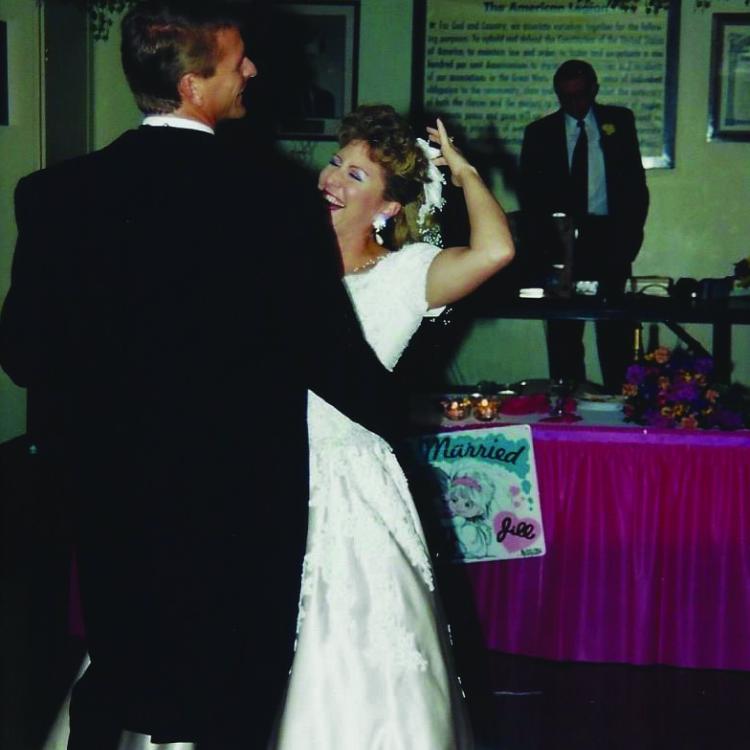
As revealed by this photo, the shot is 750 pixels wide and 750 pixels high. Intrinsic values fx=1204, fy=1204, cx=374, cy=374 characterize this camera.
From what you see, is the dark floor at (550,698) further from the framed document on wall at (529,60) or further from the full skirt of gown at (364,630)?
the framed document on wall at (529,60)

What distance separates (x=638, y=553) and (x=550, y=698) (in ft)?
1.53

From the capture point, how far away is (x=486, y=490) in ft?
11.1

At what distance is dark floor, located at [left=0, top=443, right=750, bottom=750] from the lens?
300 centimetres

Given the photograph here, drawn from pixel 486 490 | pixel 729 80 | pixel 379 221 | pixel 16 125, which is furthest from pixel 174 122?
pixel 729 80

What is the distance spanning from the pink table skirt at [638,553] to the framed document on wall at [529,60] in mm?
4017

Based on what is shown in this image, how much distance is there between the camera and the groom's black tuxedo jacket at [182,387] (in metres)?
1.67

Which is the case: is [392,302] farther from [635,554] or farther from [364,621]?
[635,554]

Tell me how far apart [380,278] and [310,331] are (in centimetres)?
60

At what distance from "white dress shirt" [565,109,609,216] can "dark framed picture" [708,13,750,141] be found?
3.34 feet

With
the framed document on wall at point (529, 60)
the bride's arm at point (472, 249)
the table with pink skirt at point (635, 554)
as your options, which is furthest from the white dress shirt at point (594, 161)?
the bride's arm at point (472, 249)

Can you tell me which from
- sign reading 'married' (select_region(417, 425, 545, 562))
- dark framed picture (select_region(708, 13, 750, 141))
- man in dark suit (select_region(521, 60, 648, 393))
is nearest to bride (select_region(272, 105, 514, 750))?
sign reading 'married' (select_region(417, 425, 545, 562))

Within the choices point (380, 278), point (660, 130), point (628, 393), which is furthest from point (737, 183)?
point (380, 278)

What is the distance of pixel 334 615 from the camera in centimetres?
207

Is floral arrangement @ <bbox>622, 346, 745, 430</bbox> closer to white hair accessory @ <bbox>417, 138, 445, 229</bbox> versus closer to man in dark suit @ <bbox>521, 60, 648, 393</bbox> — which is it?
white hair accessory @ <bbox>417, 138, 445, 229</bbox>
